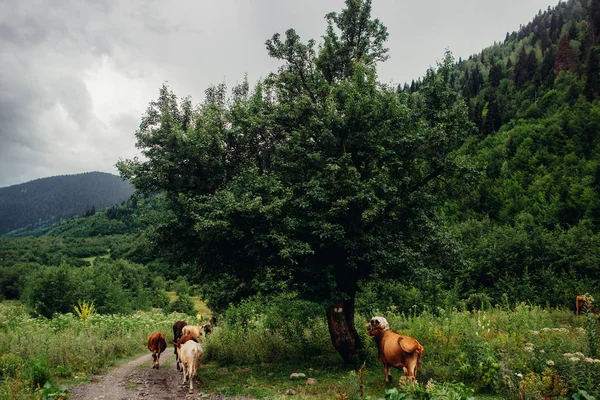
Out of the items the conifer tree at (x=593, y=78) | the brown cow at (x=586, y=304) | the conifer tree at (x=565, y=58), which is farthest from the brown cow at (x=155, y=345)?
the conifer tree at (x=565, y=58)

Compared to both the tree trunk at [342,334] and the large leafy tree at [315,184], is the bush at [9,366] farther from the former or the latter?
the tree trunk at [342,334]

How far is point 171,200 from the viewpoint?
1280cm

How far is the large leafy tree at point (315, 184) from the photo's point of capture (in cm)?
1104

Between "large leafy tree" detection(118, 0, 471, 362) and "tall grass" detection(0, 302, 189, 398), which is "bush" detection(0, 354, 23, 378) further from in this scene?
"large leafy tree" detection(118, 0, 471, 362)

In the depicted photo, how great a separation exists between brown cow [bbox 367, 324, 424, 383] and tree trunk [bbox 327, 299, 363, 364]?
9.45 feet

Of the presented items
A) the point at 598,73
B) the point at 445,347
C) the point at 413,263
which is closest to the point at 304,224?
the point at 413,263

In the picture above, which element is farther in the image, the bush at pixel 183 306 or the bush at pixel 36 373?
the bush at pixel 183 306

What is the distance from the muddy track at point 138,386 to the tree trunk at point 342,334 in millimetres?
4348

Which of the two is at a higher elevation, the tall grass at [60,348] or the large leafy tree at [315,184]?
the large leafy tree at [315,184]

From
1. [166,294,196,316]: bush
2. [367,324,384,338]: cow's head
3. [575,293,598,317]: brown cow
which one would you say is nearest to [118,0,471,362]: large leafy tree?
[367,324,384,338]: cow's head

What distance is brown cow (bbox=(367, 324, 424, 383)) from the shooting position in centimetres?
830

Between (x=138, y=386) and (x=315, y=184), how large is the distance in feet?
26.8

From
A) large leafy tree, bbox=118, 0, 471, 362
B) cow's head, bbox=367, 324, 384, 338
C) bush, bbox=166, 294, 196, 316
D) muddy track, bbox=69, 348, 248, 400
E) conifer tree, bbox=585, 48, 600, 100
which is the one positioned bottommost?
bush, bbox=166, 294, 196, 316

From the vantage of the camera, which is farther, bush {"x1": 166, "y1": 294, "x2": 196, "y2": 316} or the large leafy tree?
bush {"x1": 166, "y1": 294, "x2": 196, "y2": 316}
